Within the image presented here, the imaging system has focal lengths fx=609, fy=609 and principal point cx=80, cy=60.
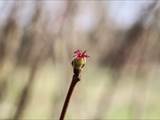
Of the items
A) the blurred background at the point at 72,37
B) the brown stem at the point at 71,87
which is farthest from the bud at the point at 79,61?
the blurred background at the point at 72,37

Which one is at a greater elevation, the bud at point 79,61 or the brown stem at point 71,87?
the bud at point 79,61

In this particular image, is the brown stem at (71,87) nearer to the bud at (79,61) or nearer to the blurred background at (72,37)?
the bud at (79,61)

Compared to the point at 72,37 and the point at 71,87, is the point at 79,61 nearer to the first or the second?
the point at 71,87

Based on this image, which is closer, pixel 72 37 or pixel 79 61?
pixel 79 61

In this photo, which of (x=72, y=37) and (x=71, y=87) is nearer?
(x=71, y=87)

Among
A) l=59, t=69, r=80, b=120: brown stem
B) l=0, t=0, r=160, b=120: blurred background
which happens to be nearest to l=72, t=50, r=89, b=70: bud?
l=59, t=69, r=80, b=120: brown stem

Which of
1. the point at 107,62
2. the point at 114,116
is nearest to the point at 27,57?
the point at 107,62

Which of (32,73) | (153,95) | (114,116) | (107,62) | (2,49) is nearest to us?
(32,73)

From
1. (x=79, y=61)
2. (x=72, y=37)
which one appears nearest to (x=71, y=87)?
(x=79, y=61)

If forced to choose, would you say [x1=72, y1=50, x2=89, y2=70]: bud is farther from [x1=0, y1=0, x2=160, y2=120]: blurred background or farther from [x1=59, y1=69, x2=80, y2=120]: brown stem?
[x1=0, y1=0, x2=160, y2=120]: blurred background

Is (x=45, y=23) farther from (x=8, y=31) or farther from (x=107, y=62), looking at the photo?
(x=107, y=62)

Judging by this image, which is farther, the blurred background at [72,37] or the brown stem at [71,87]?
the blurred background at [72,37]
